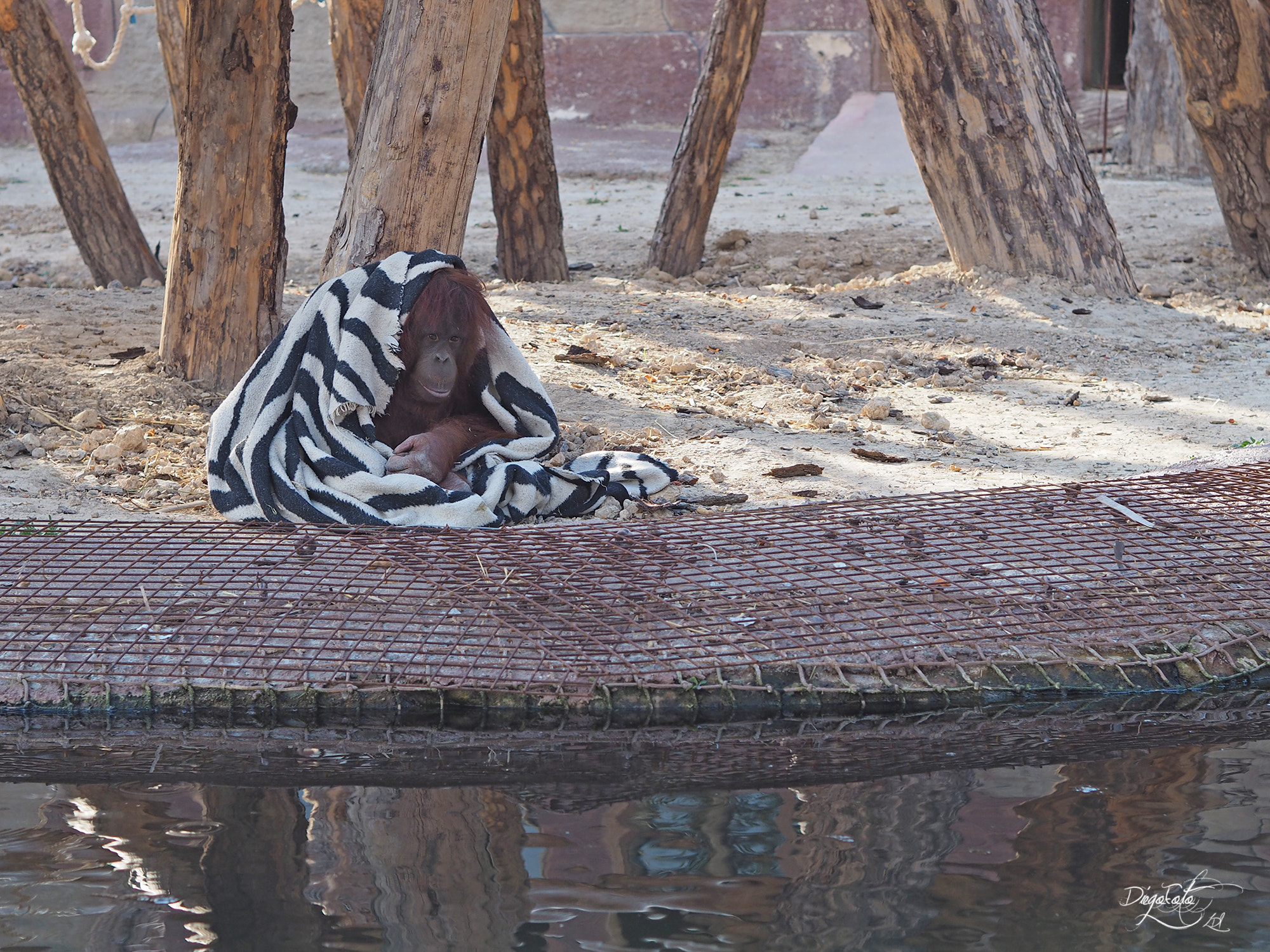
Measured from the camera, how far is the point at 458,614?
300cm

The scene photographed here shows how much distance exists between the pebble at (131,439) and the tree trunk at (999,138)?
3.52 metres

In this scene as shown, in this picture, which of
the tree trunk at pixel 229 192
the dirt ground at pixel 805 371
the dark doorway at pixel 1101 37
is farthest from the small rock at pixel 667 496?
the dark doorway at pixel 1101 37

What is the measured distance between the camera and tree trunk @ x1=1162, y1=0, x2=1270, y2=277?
20.7 ft

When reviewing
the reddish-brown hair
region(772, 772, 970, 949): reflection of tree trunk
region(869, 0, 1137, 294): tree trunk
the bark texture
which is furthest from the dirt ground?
the bark texture

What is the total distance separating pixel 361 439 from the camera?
12.4ft

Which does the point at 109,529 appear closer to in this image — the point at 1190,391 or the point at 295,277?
the point at 1190,391

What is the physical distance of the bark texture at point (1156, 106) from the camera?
10.5m

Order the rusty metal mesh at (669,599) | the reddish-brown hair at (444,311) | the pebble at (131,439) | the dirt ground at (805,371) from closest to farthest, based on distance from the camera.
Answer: the rusty metal mesh at (669,599) < the reddish-brown hair at (444,311) < the dirt ground at (805,371) < the pebble at (131,439)

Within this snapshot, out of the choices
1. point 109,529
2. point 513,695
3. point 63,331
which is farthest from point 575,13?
point 513,695

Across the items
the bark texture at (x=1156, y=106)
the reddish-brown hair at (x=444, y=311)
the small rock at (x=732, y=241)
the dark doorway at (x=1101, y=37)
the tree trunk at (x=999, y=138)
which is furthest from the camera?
the dark doorway at (x=1101, y=37)

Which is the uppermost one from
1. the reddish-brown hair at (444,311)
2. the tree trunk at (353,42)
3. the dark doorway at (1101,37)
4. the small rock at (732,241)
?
the dark doorway at (1101,37)

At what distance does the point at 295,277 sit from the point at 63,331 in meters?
2.01

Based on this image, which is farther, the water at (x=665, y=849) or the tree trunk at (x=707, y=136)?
the tree trunk at (x=707, y=136)

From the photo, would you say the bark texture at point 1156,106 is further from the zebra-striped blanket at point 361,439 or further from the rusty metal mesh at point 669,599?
the zebra-striped blanket at point 361,439
